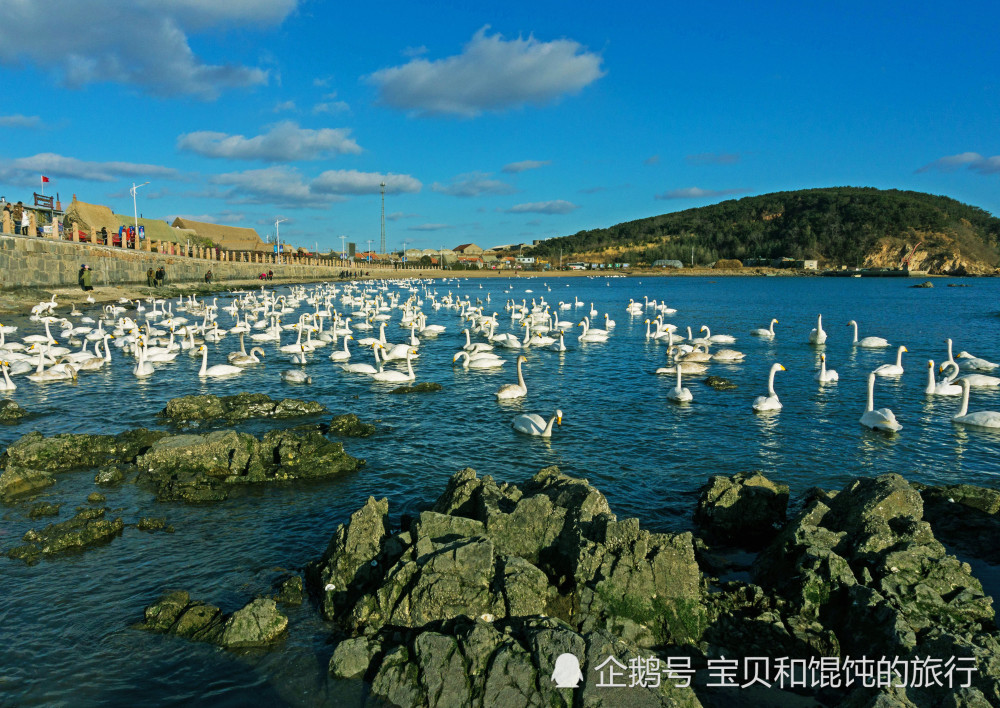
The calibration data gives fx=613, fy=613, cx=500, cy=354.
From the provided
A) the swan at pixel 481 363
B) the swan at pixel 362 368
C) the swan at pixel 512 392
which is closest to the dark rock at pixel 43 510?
the swan at pixel 512 392

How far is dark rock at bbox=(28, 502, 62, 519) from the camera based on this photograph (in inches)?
382

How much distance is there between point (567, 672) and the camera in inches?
211

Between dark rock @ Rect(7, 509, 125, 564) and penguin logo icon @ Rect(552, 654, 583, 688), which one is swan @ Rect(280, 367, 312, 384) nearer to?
dark rock @ Rect(7, 509, 125, 564)

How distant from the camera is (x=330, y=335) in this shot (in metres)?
30.8

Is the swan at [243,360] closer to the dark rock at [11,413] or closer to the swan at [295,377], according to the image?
the swan at [295,377]

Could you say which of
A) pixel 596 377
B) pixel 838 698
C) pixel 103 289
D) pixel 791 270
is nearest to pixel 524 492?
pixel 838 698

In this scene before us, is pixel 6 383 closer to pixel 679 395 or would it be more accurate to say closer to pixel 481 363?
pixel 481 363

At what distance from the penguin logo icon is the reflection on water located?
215cm

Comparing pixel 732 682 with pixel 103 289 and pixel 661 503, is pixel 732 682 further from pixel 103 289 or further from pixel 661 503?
pixel 103 289

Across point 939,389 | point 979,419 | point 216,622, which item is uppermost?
point 939,389

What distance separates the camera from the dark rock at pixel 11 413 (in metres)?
15.2

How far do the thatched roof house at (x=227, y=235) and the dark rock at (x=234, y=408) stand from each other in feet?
332

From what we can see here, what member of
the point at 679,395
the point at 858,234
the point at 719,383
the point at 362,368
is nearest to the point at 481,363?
the point at 362,368

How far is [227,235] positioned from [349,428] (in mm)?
114775
